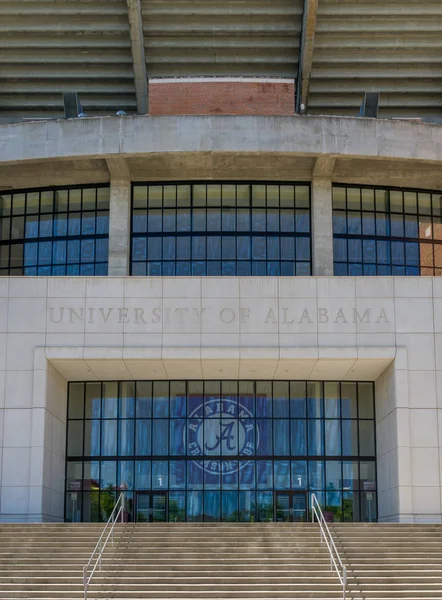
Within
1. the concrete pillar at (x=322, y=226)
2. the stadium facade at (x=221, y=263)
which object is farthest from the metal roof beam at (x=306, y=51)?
the concrete pillar at (x=322, y=226)

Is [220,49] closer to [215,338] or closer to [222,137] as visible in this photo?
[222,137]

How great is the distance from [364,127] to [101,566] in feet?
58.3

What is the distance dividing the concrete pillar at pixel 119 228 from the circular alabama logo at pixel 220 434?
5573 mm

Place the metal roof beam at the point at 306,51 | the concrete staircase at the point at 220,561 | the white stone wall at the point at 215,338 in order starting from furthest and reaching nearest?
the metal roof beam at the point at 306,51, the white stone wall at the point at 215,338, the concrete staircase at the point at 220,561

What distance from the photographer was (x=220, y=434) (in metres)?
32.6

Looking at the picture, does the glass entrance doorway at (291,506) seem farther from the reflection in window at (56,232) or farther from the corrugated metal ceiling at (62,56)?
the corrugated metal ceiling at (62,56)

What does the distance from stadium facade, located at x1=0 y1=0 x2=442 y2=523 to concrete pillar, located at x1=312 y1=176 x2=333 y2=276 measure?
0.26 ft

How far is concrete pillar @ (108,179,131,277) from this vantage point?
33606mm

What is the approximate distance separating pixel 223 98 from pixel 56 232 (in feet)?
25.4

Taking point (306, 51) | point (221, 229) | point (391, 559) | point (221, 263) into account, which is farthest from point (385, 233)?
point (391, 559)

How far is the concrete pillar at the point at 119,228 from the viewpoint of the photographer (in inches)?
1323

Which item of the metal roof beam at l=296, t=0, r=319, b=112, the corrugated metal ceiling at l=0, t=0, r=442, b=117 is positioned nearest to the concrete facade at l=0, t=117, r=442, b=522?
the metal roof beam at l=296, t=0, r=319, b=112

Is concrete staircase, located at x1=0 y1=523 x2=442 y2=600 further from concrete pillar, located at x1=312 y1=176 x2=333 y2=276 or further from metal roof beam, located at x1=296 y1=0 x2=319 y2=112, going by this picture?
metal roof beam, located at x1=296 y1=0 x2=319 y2=112

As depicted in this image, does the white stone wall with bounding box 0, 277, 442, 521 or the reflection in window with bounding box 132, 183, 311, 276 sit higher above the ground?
the reflection in window with bounding box 132, 183, 311, 276
